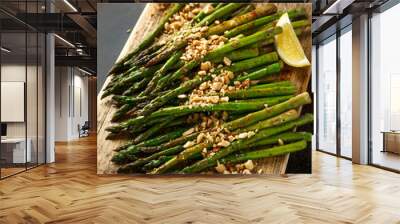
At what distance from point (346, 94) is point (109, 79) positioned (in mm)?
5813

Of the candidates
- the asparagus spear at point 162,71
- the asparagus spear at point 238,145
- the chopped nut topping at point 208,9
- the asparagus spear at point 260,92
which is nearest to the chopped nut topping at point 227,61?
the asparagus spear at point 260,92

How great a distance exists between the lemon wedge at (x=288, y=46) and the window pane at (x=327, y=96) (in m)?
4.28

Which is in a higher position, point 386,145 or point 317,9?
point 317,9

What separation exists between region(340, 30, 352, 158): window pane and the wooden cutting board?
322 centimetres

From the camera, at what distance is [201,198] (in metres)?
5.02

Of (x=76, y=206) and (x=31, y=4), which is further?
(x=31, y=4)

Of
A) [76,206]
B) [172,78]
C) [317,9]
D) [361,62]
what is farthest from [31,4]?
[361,62]

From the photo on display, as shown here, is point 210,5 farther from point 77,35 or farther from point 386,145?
point 77,35

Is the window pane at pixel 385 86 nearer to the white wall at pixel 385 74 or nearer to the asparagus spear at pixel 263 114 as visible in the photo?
the white wall at pixel 385 74

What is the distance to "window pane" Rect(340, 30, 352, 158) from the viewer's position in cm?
932

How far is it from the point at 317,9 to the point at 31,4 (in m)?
5.53

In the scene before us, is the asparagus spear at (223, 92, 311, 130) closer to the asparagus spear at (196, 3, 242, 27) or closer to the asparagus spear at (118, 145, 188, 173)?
the asparagus spear at (118, 145, 188, 173)

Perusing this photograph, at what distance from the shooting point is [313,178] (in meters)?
6.60

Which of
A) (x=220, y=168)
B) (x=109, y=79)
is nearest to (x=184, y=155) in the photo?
(x=220, y=168)
